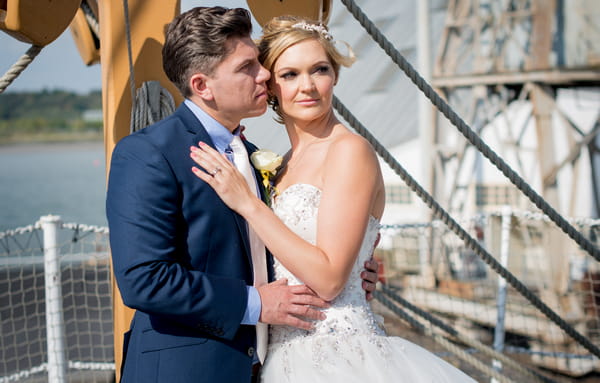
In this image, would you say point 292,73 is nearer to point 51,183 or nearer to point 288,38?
point 288,38

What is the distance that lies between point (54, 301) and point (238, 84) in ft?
7.30

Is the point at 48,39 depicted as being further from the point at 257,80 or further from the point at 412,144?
the point at 412,144

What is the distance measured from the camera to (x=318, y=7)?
2180mm

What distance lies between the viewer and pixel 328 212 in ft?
5.37

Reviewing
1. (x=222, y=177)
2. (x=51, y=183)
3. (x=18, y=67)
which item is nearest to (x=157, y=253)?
(x=222, y=177)

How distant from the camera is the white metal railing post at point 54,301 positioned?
3.25m

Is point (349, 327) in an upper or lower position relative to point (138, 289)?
lower

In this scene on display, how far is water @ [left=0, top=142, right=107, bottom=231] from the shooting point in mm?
30453

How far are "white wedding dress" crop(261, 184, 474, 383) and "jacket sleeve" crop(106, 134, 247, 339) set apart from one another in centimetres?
24

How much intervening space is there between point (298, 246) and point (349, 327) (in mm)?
315

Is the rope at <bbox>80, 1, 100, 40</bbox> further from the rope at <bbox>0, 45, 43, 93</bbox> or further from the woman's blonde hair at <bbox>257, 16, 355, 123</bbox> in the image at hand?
the woman's blonde hair at <bbox>257, 16, 355, 123</bbox>

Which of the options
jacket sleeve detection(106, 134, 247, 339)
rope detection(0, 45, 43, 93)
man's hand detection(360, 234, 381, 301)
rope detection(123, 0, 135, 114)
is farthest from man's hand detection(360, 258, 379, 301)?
rope detection(0, 45, 43, 93)

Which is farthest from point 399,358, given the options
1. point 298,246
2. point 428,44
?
point 428,44

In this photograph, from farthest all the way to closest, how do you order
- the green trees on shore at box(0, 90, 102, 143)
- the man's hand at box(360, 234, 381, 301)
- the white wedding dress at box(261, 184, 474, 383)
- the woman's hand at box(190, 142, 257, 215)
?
the green trees on shore at box(0, 90, 102, 143) < the man's hand at box(360, 234, 381, 301) < the white wedding dress at box(261, 184, 474, 383) < the woman's hand at box(190, 142, 257, 215)
